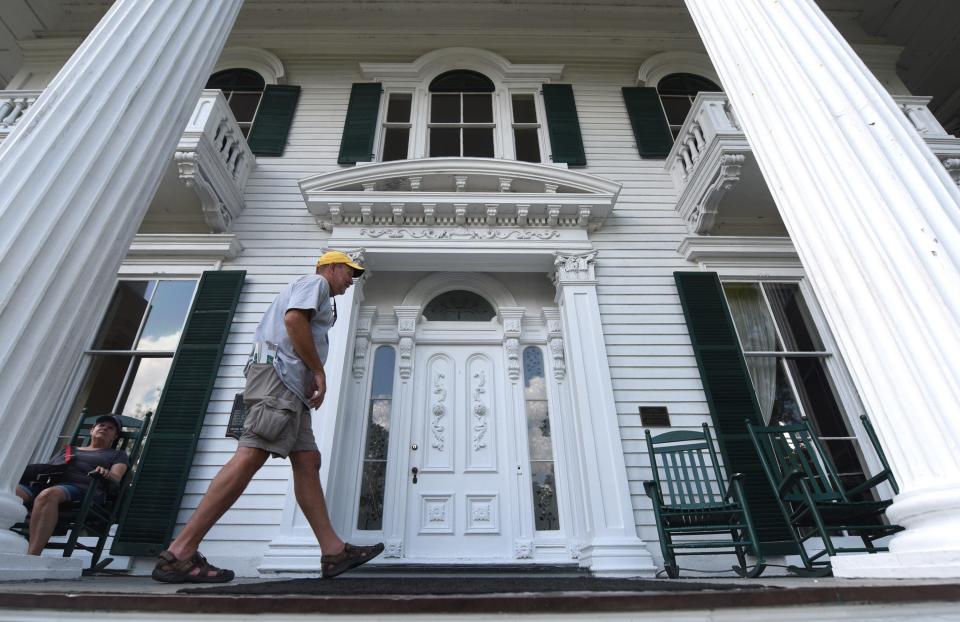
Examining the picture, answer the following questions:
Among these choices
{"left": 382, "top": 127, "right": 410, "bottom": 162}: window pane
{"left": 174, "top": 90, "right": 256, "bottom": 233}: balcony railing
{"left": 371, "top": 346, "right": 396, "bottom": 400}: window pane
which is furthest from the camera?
{"left": 382, "top": 127, "right": 410, "bottom": 162}: window pane

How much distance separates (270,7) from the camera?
8.34 meters

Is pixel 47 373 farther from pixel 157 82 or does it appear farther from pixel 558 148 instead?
pixel 558 148

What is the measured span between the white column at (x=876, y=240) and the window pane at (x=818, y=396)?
3546 millimetres

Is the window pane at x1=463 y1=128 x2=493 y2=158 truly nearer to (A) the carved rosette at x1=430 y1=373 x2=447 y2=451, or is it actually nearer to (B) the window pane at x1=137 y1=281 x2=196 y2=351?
(A) the carved rosette at x1=430 y1=373 x2=447 y2=451

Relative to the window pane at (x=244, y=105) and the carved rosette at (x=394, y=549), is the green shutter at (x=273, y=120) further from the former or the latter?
the carved rosette at (x=394, y=549)

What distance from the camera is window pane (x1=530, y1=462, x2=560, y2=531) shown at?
5191 mm

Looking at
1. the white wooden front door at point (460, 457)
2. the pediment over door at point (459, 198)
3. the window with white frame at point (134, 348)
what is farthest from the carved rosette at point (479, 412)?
the window with white frame at point (134, 348)

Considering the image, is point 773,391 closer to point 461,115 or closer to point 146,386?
point 461,115

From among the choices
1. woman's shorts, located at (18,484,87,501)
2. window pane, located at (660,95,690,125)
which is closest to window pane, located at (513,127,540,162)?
window pane, located at (660,95,690,125)

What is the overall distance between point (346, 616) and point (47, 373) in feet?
5.84

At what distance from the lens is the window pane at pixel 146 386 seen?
5277 mm

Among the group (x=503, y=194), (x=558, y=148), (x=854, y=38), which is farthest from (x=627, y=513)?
(x=854, y=38)

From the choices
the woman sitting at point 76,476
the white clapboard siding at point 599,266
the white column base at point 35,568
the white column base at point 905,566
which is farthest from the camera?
the white clapboard siding at point 599,266

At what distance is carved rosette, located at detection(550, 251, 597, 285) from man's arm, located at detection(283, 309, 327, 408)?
3.66 m
